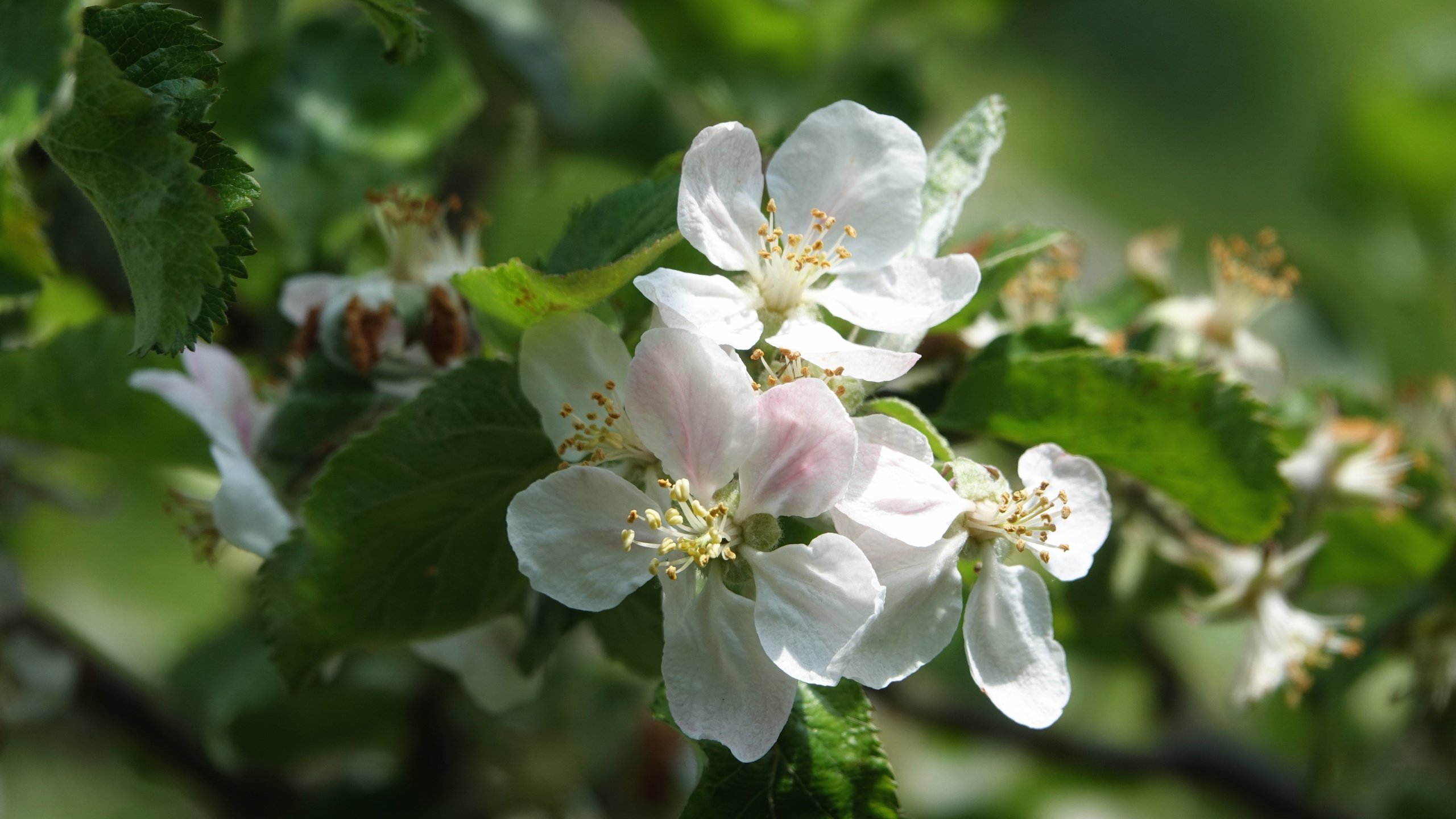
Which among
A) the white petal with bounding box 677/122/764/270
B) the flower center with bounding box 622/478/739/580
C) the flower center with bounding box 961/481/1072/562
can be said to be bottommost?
the flower center with bounding box 622/478/739/580

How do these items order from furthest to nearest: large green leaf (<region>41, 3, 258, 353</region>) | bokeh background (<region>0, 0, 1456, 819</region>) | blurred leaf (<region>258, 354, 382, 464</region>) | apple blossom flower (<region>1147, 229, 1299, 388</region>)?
bokeh background (<region>0, 0, 1456, 819</region>)
apple blossom flower (<region>1147, 229, 1299, 388</region>)
blurred leaf (<region>258, 354, 382, 464</region>)
large green leaf (<region>41, 3, 258, 353</region>)

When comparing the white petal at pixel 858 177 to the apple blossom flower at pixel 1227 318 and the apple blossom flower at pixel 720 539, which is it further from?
the apple blossom flower at pixel 1227 318

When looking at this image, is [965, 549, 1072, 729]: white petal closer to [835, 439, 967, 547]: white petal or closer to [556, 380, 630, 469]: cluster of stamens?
[835, 439, 967, 547]: white petal

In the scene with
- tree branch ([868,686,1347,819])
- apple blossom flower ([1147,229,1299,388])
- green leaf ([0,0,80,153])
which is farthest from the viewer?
tree branch ([868,686,1347,819])

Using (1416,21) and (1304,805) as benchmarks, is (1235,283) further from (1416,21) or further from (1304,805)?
(1416,21)

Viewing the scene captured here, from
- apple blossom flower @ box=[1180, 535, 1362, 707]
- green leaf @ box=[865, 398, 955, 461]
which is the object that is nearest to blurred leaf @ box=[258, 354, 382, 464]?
green leaf @ box=[865, 398, 955, 461]
